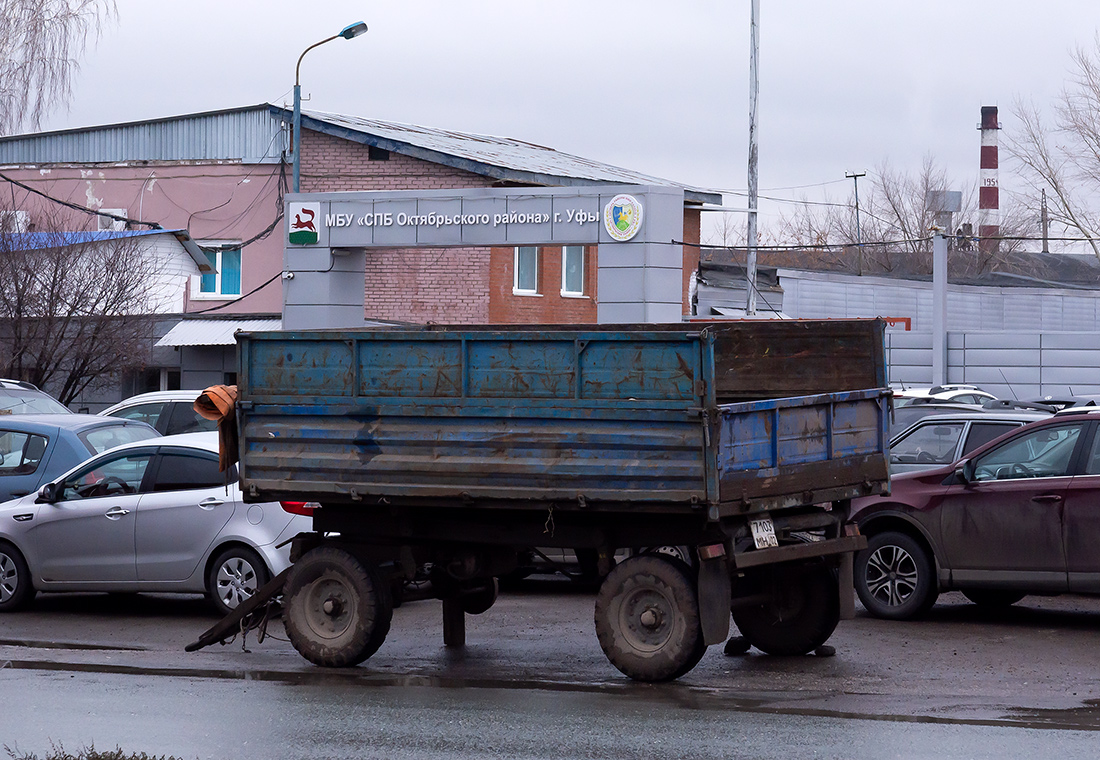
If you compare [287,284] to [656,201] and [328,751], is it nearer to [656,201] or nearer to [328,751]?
[656,201]

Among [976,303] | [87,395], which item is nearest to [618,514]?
[87,395]

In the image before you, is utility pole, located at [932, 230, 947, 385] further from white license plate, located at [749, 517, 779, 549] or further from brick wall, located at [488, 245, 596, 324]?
white license plate, located at [749, 517, 779, 549]

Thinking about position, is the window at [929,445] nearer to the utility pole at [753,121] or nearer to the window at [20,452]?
the window at [20,452]

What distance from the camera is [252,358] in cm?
938

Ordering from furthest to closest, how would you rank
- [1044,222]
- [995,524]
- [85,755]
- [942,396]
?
[1044,222] → [942,396] → [995,524] → [85,755]

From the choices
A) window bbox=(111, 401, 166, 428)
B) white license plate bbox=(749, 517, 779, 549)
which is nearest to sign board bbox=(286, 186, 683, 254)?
window bbox=(111, 401, 166, 428)

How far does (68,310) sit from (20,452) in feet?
32.4

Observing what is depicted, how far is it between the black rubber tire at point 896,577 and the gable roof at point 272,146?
17.1 metres

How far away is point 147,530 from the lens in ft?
38.4

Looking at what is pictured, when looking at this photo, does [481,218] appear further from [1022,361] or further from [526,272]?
[1022,361]

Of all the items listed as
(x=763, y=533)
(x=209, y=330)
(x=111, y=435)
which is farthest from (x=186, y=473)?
(x=209, y=330)

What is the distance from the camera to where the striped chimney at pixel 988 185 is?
193 feet

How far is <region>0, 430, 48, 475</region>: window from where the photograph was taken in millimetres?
13773

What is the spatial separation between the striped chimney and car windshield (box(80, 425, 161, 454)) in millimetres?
49450
